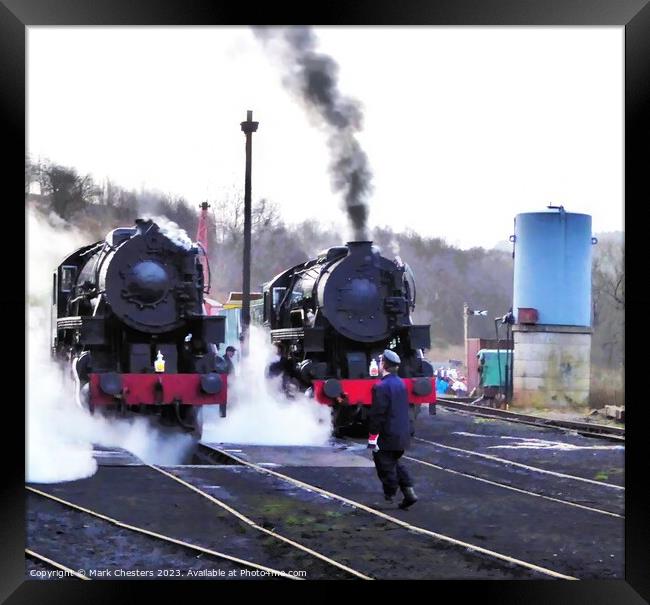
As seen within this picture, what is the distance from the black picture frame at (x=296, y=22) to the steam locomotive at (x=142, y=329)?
2.66 metres

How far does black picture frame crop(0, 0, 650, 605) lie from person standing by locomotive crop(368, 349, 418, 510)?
166 cm

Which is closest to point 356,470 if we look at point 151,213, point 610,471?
point 610,471

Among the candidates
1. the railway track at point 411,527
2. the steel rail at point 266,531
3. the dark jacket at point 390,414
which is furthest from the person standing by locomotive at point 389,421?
the steel rail at point 266,531

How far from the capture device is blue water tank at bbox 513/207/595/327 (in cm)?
859

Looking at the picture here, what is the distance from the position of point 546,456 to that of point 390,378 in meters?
2.06

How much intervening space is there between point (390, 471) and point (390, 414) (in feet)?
1.54

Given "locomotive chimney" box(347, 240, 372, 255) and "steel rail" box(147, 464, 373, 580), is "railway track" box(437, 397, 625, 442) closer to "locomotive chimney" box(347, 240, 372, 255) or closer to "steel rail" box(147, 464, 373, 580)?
"locomotive chimney" box(347, 240, 372, 255)

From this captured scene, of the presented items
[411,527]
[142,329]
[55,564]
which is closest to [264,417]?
[142,329]

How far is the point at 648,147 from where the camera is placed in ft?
24.7

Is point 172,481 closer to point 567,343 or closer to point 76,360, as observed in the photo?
point 76,360

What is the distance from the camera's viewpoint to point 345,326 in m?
11.3

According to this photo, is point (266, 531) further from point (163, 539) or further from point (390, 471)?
point (390, 471)

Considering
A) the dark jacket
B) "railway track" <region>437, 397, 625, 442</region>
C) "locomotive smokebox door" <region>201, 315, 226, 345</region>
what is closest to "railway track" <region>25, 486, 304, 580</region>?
the dark jacket

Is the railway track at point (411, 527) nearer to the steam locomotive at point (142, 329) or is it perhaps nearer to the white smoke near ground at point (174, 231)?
the steam locomotive at point (142, 329)
